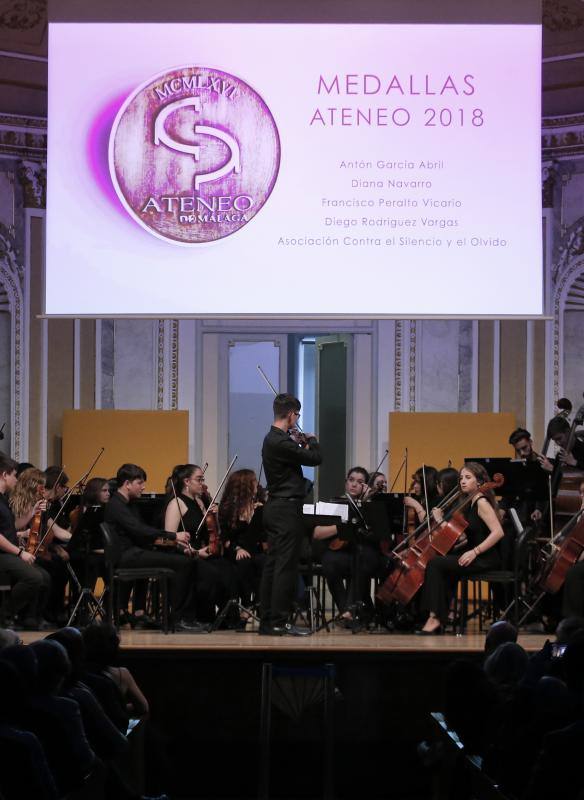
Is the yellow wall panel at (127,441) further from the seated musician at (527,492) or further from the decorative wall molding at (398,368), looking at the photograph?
A: the seated musician at (527,492)

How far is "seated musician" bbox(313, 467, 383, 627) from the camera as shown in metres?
7.73

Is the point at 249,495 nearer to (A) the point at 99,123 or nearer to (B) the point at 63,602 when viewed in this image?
(B) the point at 63,602

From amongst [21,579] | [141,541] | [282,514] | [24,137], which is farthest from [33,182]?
[282,514]

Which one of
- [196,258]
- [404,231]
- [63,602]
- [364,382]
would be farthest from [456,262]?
[364,382]

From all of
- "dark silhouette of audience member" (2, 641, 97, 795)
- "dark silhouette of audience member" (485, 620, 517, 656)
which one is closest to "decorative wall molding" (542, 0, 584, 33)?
"dark silhouette of audience member" (485, 620, 517, 656)

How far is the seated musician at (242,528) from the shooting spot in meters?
7.84

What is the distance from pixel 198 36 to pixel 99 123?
0.74 meters

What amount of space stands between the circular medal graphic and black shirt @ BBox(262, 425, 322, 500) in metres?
1.25

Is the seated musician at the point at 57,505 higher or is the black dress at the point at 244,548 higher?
the seated musician at the point at 57,505

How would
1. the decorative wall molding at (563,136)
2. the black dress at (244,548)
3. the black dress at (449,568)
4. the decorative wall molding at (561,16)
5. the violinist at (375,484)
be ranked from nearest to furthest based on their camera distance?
the black dress at (449,568), the black dress at (244,548), the violinist at (375,484), the decorative wall molding at (561,16), the decorative wall molding at (563,136)

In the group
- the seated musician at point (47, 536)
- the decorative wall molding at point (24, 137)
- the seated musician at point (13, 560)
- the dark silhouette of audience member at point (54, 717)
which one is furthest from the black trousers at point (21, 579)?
the decorative wall molding at point (24, 137)

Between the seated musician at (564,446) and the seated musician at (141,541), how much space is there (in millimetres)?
2265

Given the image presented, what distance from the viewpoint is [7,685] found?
3.49 m

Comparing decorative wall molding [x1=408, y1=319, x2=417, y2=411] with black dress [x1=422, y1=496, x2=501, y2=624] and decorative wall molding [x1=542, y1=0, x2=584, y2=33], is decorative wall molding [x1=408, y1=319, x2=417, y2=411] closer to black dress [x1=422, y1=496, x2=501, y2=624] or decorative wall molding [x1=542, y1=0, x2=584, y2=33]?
decorative wall molding [x1=542, y1=0, x2=584, y2=33]
